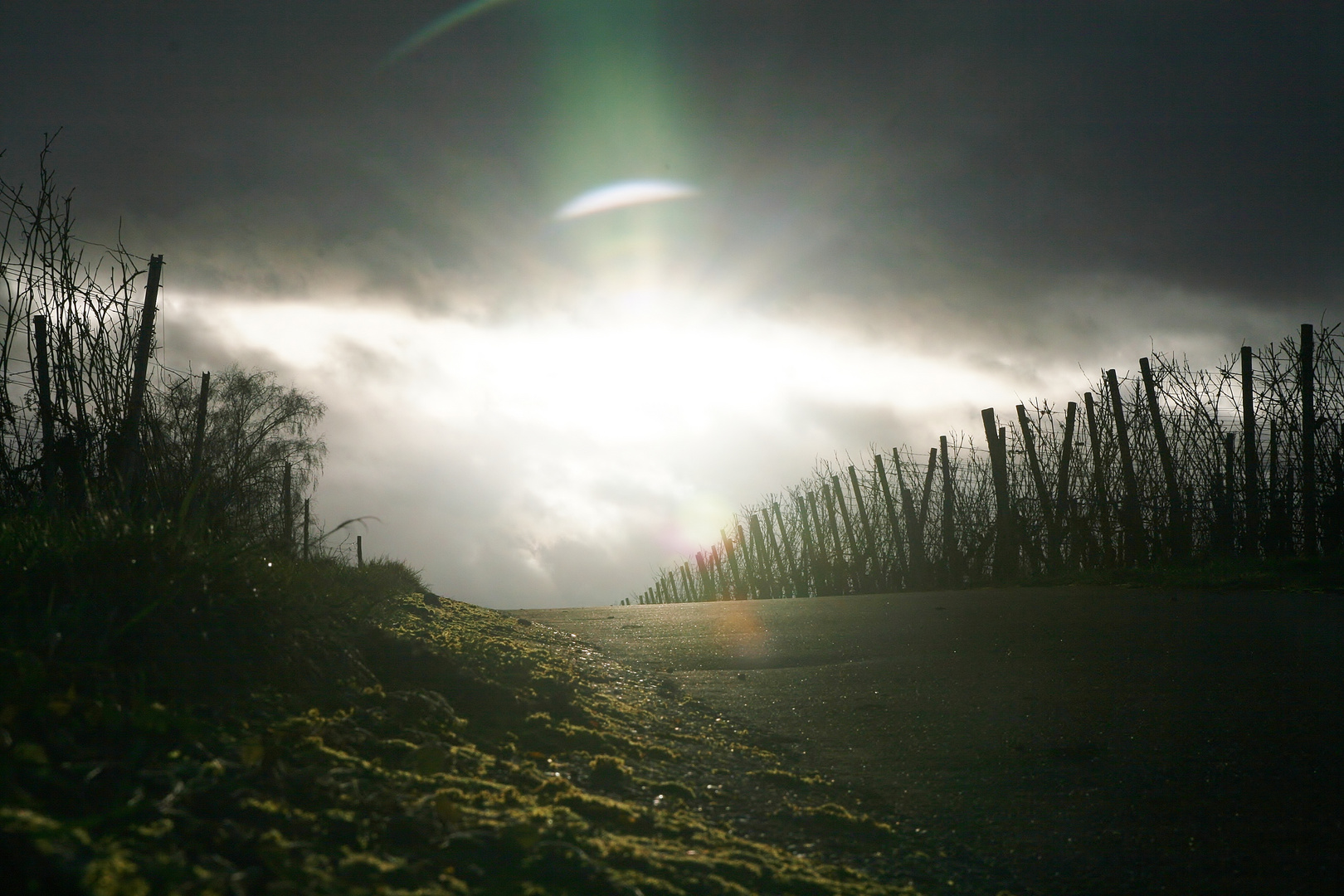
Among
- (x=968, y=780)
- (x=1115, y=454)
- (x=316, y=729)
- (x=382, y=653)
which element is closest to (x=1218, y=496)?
(x=1115, y=454)

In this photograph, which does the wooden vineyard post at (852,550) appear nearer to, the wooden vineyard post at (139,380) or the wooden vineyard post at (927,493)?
the wooden vineyard post at (927,493)

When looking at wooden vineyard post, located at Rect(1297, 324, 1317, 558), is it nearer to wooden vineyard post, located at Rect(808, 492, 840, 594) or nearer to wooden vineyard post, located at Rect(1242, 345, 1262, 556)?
wooden vineyard post, located at Rect(1242, 345, 1262, 556)

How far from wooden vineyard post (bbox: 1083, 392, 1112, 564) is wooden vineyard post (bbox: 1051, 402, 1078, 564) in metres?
0.21

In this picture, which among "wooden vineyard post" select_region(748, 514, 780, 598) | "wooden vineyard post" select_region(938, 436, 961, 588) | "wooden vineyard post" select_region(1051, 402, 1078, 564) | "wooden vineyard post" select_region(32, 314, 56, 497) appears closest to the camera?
"wooden vineyard post" select_region(32, 314, 56, 497)

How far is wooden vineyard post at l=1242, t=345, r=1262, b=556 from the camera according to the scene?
8281 mm

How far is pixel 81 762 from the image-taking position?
133 centimetres

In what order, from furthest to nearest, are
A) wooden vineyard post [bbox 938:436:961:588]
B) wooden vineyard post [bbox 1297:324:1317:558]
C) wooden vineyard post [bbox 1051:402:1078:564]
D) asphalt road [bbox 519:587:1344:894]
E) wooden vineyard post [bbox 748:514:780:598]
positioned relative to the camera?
wooden vineyard post [bbox 748:514:780:598], wooden vineyard post [bbox 938:436:961:588], wooden vineyard post [bbox 1051:402:1078:564], wooden vineyard post [bbox 1297:324:1317:558], asphalt road [bbox 519:587:1344:894]

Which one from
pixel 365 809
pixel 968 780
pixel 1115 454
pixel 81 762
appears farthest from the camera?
pixel 1115 454

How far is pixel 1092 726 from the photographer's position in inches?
110

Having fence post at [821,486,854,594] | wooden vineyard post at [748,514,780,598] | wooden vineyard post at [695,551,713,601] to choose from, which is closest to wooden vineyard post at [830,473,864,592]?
fence post at [821,486,854,594]

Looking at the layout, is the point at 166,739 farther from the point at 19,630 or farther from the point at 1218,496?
the point at 1218,496

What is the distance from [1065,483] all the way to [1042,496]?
38 cm

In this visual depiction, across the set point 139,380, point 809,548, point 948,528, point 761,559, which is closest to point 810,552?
point 809,548

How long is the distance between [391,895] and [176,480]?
4.00m
